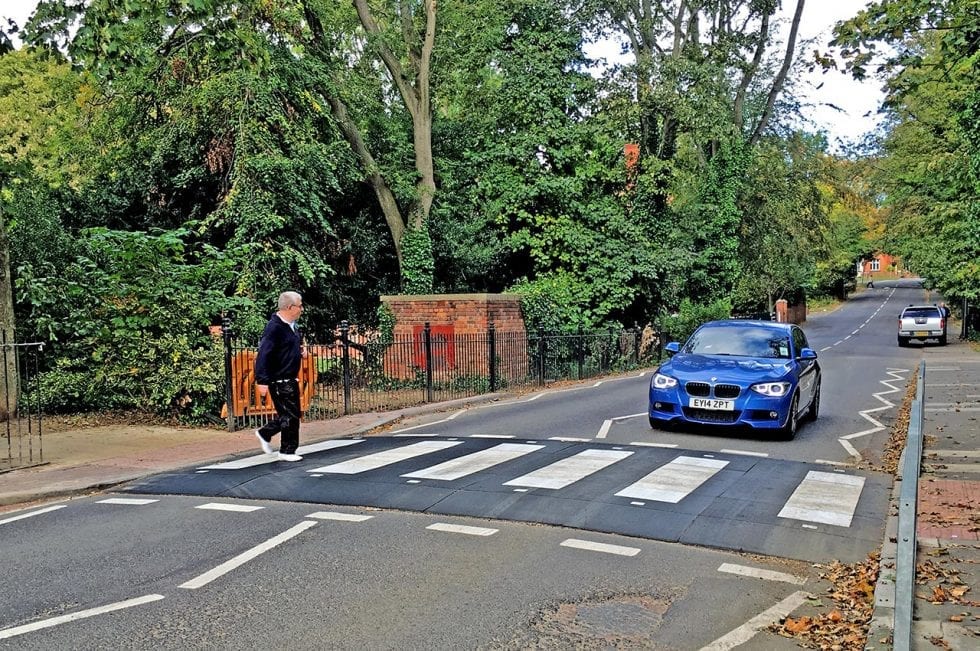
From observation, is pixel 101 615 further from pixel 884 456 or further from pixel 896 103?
pixel 896 103

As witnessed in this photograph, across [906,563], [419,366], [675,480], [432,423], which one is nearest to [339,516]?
[675,480]

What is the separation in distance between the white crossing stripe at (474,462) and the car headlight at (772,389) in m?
3.09

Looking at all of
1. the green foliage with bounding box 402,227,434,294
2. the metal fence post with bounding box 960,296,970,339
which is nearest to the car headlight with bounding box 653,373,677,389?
the green foliage with bounding box 402,227,434,294

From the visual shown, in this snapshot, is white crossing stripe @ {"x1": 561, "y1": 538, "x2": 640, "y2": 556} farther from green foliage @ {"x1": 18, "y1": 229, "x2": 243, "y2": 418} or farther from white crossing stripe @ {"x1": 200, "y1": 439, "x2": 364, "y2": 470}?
green foliage @ {"x1": 18, "y1": 229, "x2": 243, "y2": 418}

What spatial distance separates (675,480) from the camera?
326 inches

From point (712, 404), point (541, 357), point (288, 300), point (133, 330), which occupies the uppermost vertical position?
point (288, 300)

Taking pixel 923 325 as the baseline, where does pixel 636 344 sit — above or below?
below

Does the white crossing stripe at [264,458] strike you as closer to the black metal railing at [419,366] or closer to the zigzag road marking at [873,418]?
the black metal railing at [419,366]

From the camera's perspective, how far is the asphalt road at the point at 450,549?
444cm

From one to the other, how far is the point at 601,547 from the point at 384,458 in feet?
13.8

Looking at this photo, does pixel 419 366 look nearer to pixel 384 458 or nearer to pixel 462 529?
pixel 384 458

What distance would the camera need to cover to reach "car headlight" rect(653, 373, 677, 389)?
37.4 ft

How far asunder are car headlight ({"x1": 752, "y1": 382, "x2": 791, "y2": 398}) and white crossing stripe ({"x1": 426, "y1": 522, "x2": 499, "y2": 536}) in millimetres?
5812

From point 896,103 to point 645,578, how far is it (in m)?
9.30
